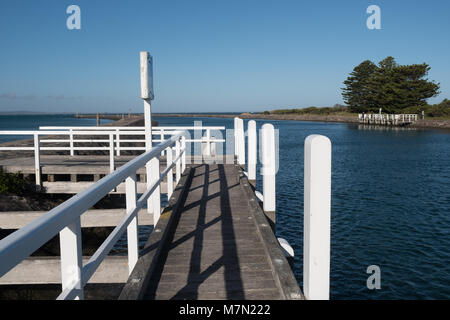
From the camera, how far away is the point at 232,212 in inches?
251

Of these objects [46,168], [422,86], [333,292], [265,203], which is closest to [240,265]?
[265,203]

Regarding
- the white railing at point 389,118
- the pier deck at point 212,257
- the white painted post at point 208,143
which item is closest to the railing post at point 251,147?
the pier deck at point 212,257

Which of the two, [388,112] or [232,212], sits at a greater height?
[388,112]

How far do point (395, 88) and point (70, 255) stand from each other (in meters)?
82.4

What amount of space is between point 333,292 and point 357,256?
7.33 ft

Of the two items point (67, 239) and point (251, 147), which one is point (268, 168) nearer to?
point (251, 147)

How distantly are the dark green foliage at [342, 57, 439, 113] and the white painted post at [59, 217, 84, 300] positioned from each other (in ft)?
267

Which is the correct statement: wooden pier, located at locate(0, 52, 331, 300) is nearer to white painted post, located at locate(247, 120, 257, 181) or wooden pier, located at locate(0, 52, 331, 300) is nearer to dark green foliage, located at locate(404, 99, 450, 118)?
white painted post, located at locate(247, 120, 257, 181)

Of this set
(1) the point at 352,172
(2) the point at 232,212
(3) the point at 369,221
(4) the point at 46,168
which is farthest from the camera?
(1) the point at 352,172

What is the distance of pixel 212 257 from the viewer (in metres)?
4.40

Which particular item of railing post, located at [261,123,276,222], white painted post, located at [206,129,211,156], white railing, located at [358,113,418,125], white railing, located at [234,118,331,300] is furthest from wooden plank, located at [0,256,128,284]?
white railing, located at [358,113,418,125]

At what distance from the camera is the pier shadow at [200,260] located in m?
3.55

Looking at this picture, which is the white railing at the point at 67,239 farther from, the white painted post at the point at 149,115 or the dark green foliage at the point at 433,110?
the dark green foliage at the point at 433,110
